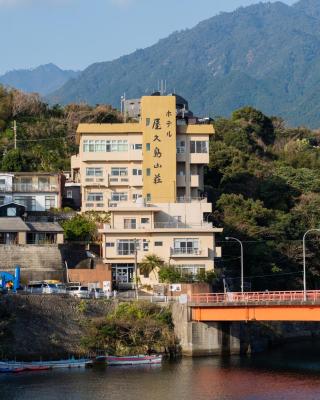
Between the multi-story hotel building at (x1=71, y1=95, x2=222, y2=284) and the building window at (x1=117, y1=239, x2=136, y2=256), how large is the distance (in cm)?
7

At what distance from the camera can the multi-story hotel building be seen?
88625 mm

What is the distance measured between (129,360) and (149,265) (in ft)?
53.0

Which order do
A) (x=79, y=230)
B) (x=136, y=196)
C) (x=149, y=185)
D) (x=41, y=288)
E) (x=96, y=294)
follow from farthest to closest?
(x=136, y=196) < (x=149, y=185) < (x=79, y=230) < (x=96, y=294) < (x=41, y=288)

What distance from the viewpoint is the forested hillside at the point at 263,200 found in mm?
95500

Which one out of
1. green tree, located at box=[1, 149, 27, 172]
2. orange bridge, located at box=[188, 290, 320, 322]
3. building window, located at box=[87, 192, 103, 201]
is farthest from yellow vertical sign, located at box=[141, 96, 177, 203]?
A: orange bridge, located at box=[188, 290, 320, 322]

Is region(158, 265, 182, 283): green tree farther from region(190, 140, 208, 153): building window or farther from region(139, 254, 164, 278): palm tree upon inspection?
region(190, 140, 208, 153): building window

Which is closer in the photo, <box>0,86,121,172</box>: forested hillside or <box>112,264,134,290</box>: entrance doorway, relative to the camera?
<box>112,264,134,290</box>: entrance doorway

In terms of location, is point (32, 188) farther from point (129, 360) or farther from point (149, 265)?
point (129, 360)

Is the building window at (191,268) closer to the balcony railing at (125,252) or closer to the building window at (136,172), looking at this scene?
the balcony railing at (125,252)

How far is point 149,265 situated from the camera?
8662 cm

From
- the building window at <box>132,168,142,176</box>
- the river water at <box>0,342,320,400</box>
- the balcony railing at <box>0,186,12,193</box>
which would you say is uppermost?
the building window at <box>132,168,142,176</box>

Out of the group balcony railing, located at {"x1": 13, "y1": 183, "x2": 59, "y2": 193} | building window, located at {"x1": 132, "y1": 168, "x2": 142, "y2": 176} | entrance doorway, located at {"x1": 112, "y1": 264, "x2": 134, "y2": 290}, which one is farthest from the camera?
balcony railing, located at {"x1": 13, "y1": 183, "x2": 59, "y2": 193}

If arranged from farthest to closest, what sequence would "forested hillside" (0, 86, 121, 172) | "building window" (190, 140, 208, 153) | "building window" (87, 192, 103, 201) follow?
"forested hillside" (0, 86, 121, 172) → "building window" (87, 192, 103, 201) → "building window" (190, 140, 208, 153)

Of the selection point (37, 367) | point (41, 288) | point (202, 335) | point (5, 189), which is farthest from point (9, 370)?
point (5, 189)
